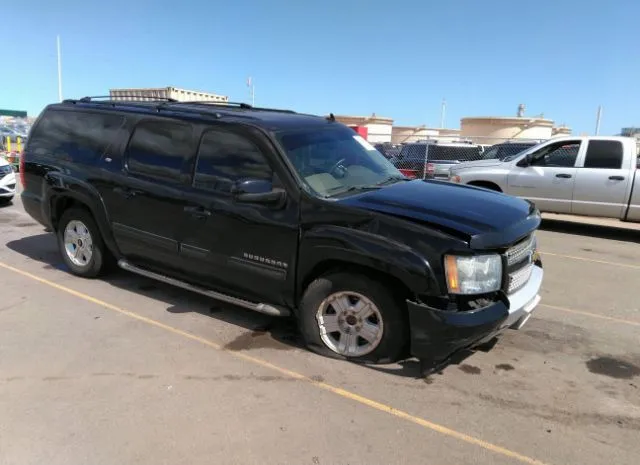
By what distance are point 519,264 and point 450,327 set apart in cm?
84

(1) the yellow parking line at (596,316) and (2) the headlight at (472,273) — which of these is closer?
(2) the headlight at (472,273)

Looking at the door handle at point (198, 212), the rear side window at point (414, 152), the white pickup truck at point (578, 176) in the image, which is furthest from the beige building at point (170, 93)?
the door handle at point (198, 212)

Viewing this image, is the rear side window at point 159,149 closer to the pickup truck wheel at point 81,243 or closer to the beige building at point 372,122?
the pickup truck wheel at point 81,243

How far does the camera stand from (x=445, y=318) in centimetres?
335

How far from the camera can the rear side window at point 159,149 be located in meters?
4.62

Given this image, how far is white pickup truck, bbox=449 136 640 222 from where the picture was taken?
31.0 feet

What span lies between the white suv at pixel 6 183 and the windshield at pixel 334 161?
27.6ft

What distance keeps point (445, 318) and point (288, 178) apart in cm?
155

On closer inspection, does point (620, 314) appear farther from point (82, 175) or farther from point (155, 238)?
point (82, 175)

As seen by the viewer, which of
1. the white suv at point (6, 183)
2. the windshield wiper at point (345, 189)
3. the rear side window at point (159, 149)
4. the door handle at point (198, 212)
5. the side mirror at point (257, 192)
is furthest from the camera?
the white suv at point (6, 183)

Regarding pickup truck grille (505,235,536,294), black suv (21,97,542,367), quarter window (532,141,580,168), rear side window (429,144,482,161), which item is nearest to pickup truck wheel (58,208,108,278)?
black suv (21,97,542,367)

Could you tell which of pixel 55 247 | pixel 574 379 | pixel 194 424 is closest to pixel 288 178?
pixel 194 424

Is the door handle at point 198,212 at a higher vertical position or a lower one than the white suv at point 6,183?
higher

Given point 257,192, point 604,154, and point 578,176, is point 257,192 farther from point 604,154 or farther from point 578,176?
point 604,154
